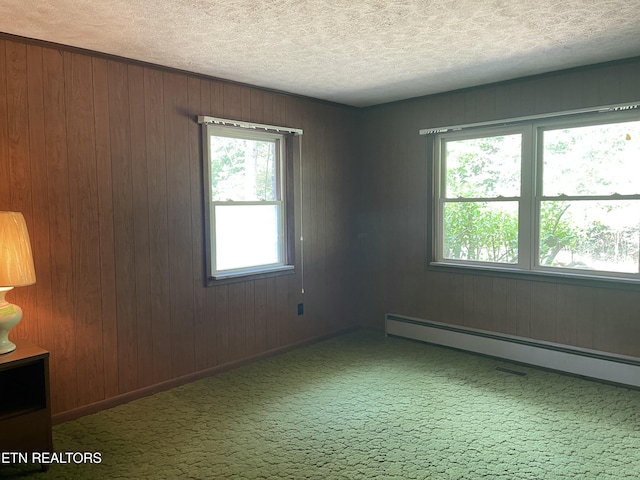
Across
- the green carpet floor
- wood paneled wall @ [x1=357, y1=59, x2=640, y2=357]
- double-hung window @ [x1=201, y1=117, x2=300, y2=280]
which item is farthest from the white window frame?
wood paneled wall @ [x1=357, y1=59, x2=640, y2=357]

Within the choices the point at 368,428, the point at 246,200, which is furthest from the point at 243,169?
the point at 368,428

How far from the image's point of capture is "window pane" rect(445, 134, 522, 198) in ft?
13.4

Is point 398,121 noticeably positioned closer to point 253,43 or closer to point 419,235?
point 419,235

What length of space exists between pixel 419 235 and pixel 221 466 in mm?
2912

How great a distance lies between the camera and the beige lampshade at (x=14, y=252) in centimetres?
240

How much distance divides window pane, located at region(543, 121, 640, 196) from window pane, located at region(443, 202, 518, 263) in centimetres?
41

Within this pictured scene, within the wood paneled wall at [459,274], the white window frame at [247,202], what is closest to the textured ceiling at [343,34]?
the wood paneled wall at [459,274]

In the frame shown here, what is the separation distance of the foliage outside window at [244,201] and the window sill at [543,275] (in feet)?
5.05

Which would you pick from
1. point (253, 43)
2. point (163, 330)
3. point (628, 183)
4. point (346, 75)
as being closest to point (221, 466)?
point (163, 330)

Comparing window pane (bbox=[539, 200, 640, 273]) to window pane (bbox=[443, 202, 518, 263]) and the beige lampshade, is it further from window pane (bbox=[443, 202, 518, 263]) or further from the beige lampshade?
the beige lampshade

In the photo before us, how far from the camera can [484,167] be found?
14.0 feet

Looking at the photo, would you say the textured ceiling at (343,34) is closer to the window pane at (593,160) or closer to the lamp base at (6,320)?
the window pane at (593,160)

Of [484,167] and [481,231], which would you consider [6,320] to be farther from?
[484,167]

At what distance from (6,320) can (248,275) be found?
6.25 feet
